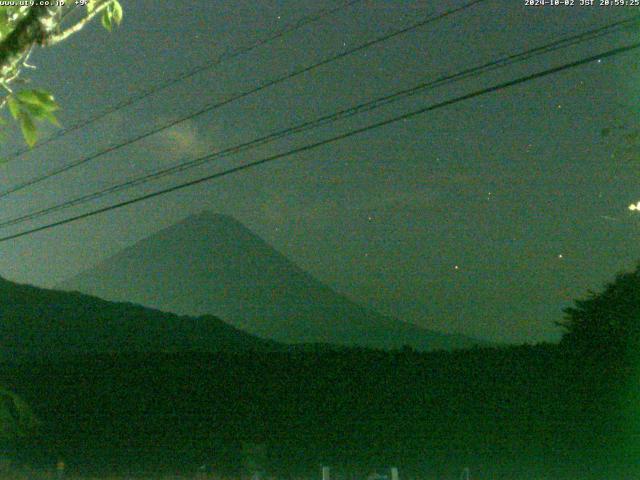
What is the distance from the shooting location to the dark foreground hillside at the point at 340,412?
44.3ft

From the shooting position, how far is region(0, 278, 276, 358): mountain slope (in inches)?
1511

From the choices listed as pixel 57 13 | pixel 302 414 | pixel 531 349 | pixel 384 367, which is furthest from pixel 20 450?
pixel 57 13

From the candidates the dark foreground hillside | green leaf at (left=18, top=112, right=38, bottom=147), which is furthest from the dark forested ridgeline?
green leaf at (left=18, top=112, right=38, bottom=147)

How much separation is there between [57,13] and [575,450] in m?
11.9

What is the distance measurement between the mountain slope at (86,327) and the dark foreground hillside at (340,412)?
1819 cm

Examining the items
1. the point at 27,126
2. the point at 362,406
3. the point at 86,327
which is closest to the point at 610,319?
the point at 362,406

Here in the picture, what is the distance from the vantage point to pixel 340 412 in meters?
15.3

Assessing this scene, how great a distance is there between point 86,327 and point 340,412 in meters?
29.2

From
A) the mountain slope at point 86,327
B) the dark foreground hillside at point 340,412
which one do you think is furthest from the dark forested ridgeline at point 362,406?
the mountain slope at point 86,327

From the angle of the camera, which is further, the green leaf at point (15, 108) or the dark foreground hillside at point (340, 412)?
the dark foreground hillside at point (340, 412)

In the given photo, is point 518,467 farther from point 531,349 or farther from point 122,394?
point 122,394

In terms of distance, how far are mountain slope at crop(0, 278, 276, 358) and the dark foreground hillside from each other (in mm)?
18190

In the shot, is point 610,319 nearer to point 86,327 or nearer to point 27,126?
point 27,126

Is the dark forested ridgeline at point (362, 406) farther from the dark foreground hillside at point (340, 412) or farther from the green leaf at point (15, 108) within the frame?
the green leaf at point (15, 108)
